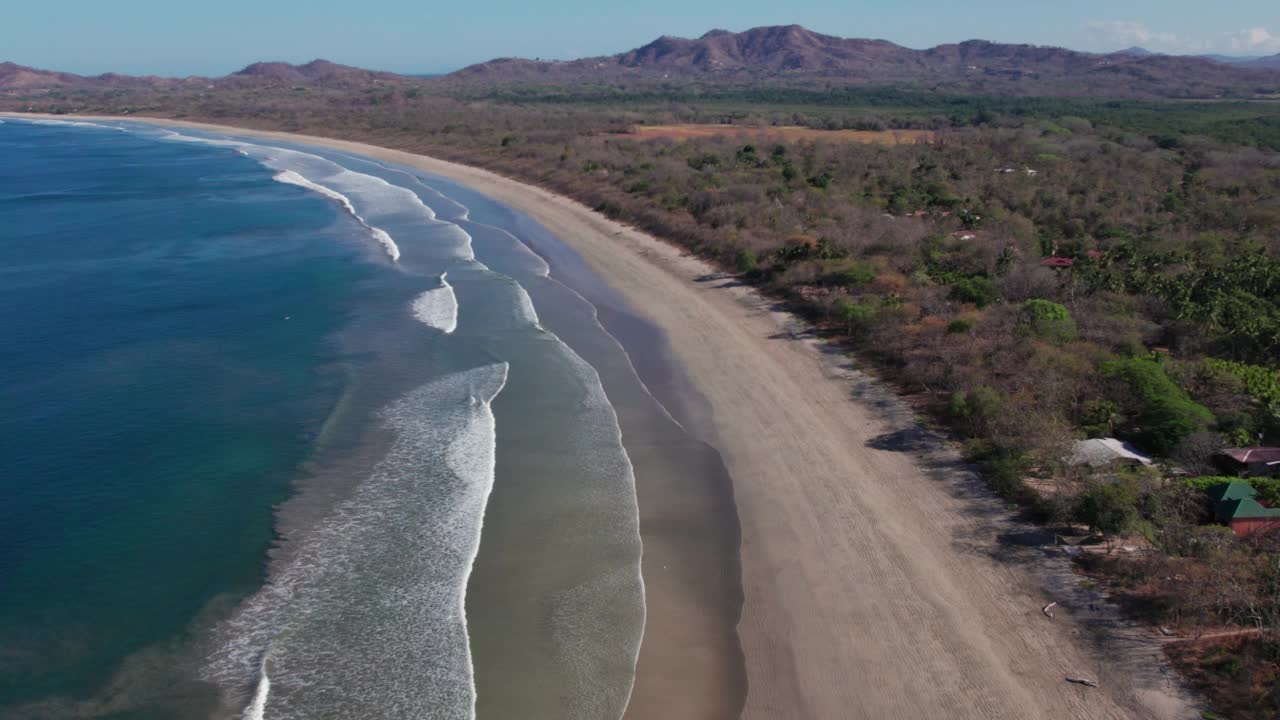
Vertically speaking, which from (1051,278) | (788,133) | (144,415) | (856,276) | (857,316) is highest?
(788,133)

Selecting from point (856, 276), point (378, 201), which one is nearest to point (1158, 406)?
point (856, 276)

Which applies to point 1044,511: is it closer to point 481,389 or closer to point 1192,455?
point 1192,455

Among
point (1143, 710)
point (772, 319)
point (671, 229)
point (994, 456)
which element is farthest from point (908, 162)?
point (1143, 710)

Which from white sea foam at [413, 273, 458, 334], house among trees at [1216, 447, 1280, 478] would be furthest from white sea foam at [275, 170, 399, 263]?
house among trees at [1216, 447, 1280, 478]

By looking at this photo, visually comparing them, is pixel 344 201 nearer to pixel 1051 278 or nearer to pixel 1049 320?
pixel 1051 278

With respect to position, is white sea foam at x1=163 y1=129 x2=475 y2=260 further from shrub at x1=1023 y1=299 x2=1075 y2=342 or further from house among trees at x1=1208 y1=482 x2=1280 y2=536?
house among trees at x1=1208 y1=482 x2=1280 y2=536

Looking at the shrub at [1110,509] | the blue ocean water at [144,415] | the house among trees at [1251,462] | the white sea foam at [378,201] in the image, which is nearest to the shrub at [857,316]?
the house among trees at [1251,462]
